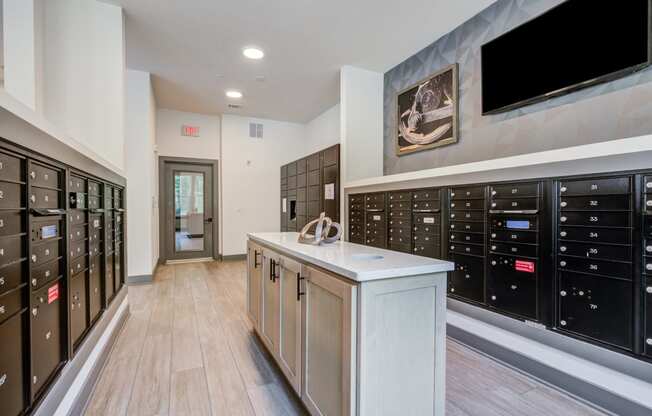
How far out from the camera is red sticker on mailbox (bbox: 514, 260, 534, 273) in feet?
6.76

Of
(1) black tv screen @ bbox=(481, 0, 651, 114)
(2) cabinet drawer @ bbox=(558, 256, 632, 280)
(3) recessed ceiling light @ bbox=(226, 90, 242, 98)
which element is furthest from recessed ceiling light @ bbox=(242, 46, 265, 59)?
(2) cabinet drawer @ bbox=(558, 256, 632, 280)

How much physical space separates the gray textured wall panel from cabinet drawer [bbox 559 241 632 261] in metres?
0.85

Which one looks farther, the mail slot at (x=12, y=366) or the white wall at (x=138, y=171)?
the white wall at (x=138, y=171)

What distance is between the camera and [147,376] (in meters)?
1.97

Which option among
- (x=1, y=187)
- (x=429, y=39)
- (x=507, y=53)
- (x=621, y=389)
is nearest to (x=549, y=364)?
(x=621, y=389)

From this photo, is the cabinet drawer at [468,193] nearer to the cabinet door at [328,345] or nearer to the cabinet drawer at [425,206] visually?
the cabinet drawer at [425,206]

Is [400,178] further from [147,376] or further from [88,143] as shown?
[88,143]

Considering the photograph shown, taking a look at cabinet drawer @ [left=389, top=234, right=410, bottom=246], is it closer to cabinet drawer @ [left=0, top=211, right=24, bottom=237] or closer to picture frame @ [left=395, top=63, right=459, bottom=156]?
picture frame @ [left=395, top=63, right=459, bottom=156]

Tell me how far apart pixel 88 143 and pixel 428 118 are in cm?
351

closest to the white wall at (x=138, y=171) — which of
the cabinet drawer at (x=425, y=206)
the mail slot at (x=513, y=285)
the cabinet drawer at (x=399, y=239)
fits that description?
the cabinet drawer at (x=399, y=239)

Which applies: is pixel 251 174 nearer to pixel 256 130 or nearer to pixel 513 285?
pixel 256 130

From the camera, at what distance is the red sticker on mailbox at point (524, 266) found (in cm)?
206

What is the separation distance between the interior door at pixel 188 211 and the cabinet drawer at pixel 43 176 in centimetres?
495

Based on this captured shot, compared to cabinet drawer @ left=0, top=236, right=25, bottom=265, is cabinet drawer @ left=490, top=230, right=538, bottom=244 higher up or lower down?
lower down
